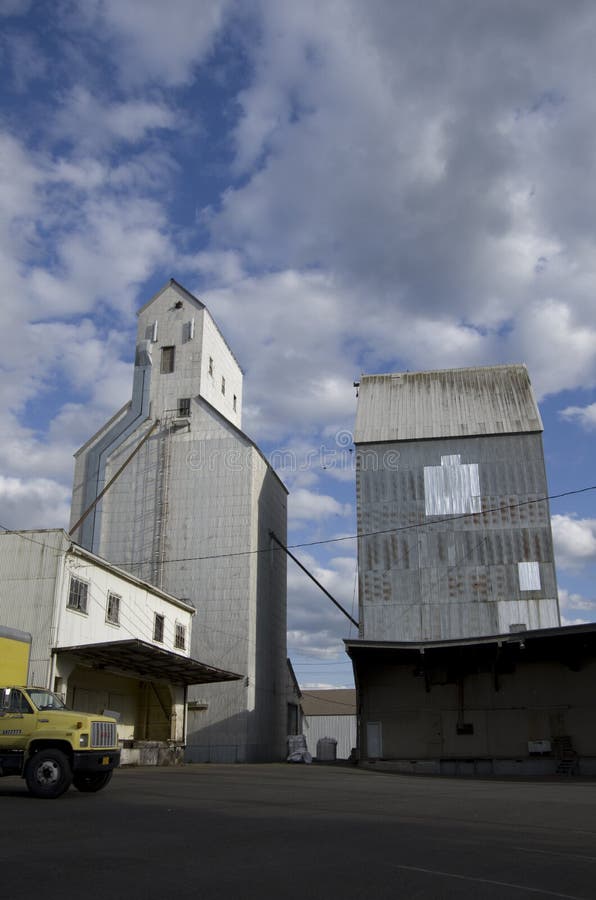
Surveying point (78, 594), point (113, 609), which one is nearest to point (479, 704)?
point (113, 609)

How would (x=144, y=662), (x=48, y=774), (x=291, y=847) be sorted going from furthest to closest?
1. (x=144, y=662)
2. (x=48, y=774)
3. (x=291, y=847)

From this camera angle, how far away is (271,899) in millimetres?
6477

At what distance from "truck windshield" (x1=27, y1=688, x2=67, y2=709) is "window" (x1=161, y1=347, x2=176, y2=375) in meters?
31.1

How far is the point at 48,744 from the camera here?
50.6 ft

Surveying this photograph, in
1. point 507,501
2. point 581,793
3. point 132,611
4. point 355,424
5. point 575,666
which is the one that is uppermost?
point 355,424

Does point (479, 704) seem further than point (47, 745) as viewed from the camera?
Yes

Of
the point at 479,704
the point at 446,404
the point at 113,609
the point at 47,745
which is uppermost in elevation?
the point at 446,404

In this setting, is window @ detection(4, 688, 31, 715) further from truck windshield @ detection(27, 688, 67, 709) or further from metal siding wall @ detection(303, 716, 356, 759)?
metal siding wall @ detection(303, 716, 356, 759)

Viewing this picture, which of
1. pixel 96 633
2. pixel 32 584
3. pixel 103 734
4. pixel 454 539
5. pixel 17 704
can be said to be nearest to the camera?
pixel 17 704

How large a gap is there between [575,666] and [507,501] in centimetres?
953

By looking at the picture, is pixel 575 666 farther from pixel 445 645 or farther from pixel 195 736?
pixel 195 736

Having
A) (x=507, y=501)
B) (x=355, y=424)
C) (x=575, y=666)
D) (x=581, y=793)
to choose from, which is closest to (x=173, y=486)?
(x=355, y=424)

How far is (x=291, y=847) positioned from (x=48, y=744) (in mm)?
7956

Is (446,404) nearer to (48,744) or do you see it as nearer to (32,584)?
(32,584)
